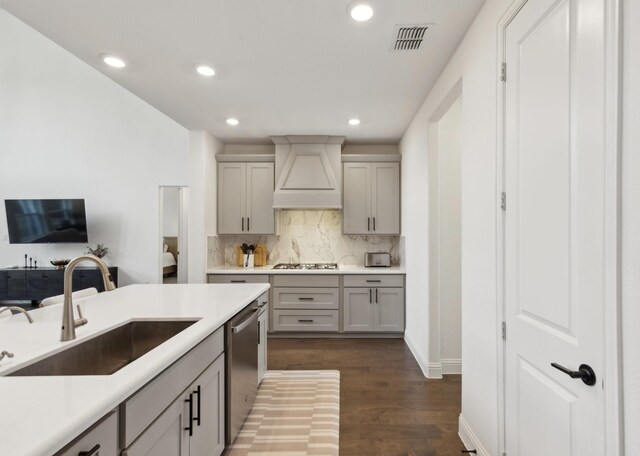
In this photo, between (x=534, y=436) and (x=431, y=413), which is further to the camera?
(x=431, y=413)

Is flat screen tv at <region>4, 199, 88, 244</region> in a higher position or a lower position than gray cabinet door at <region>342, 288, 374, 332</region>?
higher

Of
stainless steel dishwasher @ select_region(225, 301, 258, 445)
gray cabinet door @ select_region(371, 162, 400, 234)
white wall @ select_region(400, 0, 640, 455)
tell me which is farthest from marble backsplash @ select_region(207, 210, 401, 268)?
white wall @ select_region(400, 0, 640, 455)

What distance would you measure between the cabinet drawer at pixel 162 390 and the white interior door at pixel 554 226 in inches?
57.8

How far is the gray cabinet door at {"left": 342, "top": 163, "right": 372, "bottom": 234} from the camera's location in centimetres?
458

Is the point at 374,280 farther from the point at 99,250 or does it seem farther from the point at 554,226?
the point at 99,250

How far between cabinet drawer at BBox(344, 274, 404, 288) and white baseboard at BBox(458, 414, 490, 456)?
2093 mm

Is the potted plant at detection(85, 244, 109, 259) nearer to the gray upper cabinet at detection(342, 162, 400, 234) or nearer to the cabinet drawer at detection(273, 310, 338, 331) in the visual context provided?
the cabinet drawer at detection(273, 310, 338, 331)

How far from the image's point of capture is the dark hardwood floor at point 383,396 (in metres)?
2.15

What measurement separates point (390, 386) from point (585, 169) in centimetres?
252

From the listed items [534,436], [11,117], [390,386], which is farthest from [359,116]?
[11,117]

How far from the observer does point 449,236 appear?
313cm

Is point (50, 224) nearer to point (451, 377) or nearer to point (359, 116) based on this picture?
point (359, 116)

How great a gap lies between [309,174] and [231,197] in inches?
46.5

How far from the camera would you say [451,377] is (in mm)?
3127
